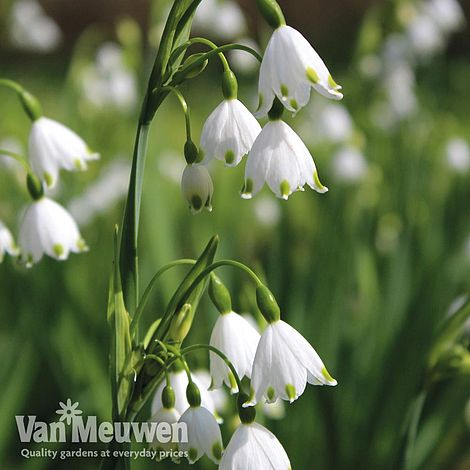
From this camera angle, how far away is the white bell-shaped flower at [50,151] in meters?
1.52

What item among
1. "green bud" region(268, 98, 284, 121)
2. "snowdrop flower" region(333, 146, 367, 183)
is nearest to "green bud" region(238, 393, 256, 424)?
"green bud" region(268, 98, 284, 121)

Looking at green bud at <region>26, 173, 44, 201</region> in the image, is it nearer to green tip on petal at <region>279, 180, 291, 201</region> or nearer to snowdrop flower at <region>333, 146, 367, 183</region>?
green tip on petal at <region>279, 180, 291, 201</region>

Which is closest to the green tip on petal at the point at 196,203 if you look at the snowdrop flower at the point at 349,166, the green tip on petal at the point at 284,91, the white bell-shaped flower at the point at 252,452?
the green tip on petal at the point at 284,91

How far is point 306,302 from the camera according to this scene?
101 inches

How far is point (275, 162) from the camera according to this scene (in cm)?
118

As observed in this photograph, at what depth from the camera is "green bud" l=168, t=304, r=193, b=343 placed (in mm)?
1242

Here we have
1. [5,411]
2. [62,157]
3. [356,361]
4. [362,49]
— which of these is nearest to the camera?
[62,157]

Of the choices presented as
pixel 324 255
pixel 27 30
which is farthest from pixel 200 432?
pixel 27 30

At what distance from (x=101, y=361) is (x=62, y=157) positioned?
40.5 inches

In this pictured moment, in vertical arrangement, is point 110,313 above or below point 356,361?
below

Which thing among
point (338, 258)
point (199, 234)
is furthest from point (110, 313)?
point (199, 234)

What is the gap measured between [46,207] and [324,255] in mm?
1293

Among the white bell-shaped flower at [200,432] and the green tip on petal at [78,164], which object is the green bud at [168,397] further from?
the green tip on petal at [78,164]

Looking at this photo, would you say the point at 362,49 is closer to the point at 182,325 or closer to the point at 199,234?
the point at 199,234
